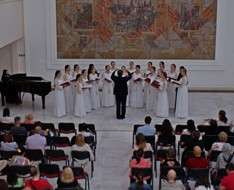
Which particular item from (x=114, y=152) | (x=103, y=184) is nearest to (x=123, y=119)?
(x=114, y=152)

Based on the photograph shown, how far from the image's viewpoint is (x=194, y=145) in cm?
1226

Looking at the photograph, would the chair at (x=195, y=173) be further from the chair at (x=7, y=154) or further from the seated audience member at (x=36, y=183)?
the chair at (x=7, y=154)

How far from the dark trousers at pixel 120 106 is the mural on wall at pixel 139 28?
17.2 feet

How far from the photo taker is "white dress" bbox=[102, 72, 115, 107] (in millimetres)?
19500

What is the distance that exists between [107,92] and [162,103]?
2.44 metres

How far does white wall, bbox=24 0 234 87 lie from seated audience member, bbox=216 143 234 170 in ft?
39.1

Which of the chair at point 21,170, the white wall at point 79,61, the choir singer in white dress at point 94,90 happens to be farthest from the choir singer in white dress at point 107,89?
the chair at point 21,170

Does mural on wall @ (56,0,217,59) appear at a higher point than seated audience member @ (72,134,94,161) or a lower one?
higher

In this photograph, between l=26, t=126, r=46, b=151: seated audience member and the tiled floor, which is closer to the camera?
l=26, t=126, r=46, b=151: seated audience member

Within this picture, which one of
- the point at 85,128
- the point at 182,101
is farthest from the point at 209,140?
the point at 182,101

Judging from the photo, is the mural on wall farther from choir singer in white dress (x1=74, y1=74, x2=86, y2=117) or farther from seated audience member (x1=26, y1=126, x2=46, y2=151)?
seated audience member (x1=26, y1=126, x2=46, y2=151)

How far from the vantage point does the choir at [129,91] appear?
60.3 ft

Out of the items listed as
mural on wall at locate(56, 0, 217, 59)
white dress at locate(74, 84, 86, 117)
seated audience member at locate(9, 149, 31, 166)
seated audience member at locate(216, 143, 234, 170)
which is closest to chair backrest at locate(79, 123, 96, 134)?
seated audience member at locate(9, 149, 31, 166)

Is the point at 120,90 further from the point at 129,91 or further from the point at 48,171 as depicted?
the point at 48,171
